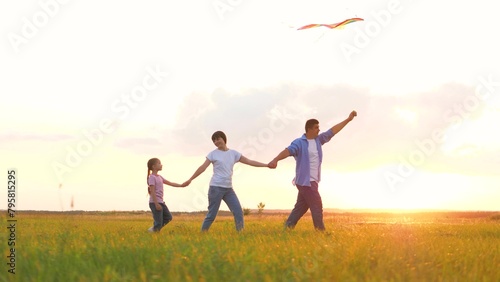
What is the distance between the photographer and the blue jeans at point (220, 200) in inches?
496

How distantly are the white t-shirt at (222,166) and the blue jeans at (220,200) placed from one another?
0.42 feet

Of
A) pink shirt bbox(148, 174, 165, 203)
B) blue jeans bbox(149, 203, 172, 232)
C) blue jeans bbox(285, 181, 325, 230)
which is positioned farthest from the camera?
blue jeans bbox(149, 203, 172, 232)

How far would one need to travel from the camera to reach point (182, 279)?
5.41m

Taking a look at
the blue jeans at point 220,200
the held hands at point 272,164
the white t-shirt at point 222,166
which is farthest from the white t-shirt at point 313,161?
the blue jeans at point 220,200

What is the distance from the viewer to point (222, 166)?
12.5 metres

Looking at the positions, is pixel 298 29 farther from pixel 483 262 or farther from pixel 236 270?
pixel 236 270

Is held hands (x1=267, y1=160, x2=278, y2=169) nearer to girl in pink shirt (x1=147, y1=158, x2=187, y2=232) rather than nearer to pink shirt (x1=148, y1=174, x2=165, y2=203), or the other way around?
girl in pink shirt (x1=147, y1=158, x2=187, y2=232)

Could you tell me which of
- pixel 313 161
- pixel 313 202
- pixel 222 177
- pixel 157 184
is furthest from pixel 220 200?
pixel 313 161

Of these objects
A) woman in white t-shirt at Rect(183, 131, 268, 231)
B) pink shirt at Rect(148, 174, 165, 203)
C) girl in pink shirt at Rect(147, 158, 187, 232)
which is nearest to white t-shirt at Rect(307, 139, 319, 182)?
woman in white t-shirt at Rect(183, 131, 268, 231)

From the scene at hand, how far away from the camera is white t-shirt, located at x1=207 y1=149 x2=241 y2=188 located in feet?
41.1

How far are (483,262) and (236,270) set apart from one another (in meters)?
3.33

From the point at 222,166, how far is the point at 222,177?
232mm

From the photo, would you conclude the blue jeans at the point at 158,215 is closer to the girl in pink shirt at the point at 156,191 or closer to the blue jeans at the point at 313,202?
the girl in pink shirt at the point at 156,191

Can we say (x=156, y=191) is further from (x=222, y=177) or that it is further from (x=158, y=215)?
(x=222, y=177)
